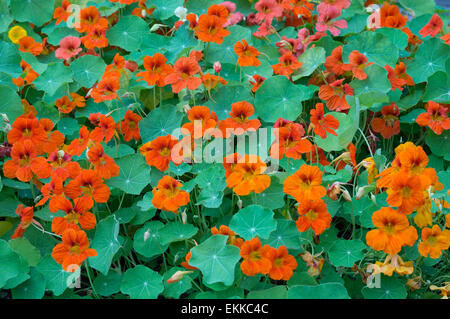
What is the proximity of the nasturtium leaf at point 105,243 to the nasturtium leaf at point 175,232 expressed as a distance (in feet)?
0.44

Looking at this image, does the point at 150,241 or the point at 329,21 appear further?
the point at 329,21

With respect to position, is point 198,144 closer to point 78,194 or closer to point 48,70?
point 78,194

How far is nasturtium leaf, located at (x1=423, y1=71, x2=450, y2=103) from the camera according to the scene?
78.6 inches

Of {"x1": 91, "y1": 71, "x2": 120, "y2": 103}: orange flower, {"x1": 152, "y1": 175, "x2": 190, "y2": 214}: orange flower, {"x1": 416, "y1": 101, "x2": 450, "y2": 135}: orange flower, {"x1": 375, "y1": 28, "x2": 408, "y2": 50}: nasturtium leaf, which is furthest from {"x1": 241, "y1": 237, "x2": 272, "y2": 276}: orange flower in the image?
{"x1": 375, "y1": 28, "x2": 408, "y2": 50}: nasturtium leaf

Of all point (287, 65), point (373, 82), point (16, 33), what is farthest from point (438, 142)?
point (16, 33)

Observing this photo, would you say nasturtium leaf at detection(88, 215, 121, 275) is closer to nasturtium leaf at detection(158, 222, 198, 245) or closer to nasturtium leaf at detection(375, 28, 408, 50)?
nasturtium leaf at detection(158, 222, 198, 245)

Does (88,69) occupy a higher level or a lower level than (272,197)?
higher

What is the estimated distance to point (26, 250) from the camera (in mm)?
1607

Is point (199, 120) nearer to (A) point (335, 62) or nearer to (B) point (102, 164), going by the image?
(B) point (102, 164)

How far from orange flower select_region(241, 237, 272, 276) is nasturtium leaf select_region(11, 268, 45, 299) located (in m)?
0.64

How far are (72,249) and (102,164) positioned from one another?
0.29m

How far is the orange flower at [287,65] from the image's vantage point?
1.97 m

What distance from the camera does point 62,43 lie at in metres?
2.19
